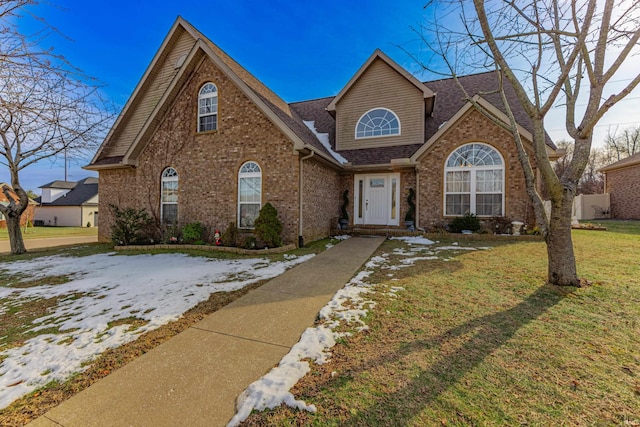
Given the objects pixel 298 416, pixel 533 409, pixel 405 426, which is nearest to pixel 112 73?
pixel 298 416

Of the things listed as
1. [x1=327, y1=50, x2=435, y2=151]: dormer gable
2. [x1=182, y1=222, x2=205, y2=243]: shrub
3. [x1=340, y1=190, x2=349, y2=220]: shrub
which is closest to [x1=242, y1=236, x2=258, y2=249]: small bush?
[x1=182, y1=222, x2=205, y2=243]: shrub

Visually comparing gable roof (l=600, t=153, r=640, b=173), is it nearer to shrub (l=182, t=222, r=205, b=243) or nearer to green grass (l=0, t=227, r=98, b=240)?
shrub (l=182, t=222, r=205, b=243)

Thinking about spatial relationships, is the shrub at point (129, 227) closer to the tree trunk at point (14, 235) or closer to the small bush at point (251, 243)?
the tree trunk at point (14, 235)

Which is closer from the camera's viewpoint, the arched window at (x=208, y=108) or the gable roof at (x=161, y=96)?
the arched window at (x=208, y=108)

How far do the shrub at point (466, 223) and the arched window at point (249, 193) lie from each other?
7081mm

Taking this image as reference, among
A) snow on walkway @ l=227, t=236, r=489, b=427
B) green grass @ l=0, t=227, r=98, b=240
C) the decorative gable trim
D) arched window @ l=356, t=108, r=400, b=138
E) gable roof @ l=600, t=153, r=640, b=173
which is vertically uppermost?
the decorative gable trim

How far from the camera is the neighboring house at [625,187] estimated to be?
1704 centimetres

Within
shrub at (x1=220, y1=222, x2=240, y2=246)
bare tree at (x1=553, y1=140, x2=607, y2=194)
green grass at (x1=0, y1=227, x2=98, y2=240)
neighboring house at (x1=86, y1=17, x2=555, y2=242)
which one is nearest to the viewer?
shrub at (x1=220, y1=222, x2=240, y2=246)

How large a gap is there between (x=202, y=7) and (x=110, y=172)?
8.17 metres

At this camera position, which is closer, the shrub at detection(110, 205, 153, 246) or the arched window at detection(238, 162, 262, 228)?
the arched window at detection(238, 162, 262, 228)

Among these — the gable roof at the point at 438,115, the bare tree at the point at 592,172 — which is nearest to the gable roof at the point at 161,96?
the gable roof at the point at 438,115

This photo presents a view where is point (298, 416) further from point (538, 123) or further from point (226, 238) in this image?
point (226, 238)

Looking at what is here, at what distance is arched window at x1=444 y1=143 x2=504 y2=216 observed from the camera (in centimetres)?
970

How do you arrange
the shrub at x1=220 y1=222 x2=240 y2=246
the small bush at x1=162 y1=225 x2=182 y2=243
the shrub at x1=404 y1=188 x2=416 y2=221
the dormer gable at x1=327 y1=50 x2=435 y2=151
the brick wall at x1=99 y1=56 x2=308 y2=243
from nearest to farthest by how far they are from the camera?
the brick wall at x1=99 y1=56 x2=308 y2=243 < the shrub at x1=220 y1=222 x2=240 y2=246 < the small bush at x1=162 y1=225 x2=182 y2=243 < the shrub at x1=404 y1=188 x2=416 y2=221 < the dormer gable at x1=327 y1=50 x2=435 y2=151
